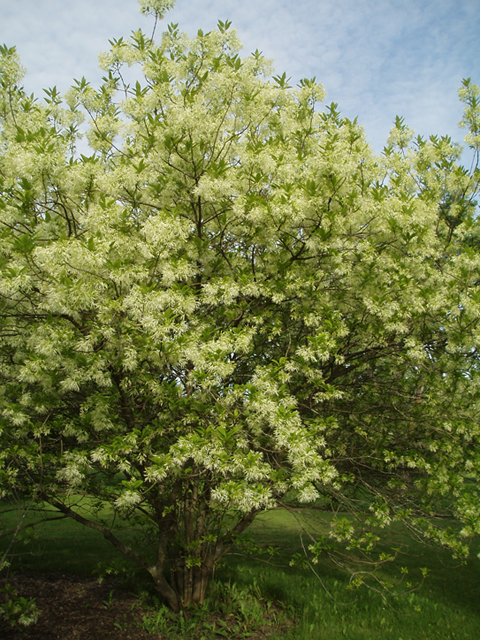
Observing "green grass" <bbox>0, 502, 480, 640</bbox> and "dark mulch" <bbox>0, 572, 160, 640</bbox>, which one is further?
"green grass" <bbox>0, 502, 480, 640</bbox>

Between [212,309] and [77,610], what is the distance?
429cm

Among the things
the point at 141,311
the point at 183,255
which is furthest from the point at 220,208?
the point at 141,311

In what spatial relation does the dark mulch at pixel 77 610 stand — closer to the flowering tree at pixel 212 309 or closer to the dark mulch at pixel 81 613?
the dark mulch at pixel 81 613

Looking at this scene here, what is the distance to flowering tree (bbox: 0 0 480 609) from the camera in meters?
4.19

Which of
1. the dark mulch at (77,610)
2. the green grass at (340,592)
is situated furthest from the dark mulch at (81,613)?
the green grass at (340,592)

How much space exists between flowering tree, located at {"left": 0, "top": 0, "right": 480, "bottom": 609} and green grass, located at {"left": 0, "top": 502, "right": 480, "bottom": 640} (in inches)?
43.6

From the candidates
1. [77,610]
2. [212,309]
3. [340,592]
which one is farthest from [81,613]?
[212,309]

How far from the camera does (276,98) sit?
5.88m

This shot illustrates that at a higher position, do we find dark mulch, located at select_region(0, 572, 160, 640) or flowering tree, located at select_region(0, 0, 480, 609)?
flowering tree, located at select_region(0, 0, 480, 609)

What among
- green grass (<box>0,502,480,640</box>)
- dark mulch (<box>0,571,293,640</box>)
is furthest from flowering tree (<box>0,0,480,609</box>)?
green grass (<box>0,502,480,640</box>)

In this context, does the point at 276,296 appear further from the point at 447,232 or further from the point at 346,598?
the point at 346,598

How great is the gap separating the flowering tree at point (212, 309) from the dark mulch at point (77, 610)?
688mm

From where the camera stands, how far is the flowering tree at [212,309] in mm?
4188

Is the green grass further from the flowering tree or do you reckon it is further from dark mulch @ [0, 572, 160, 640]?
the flowering tree
